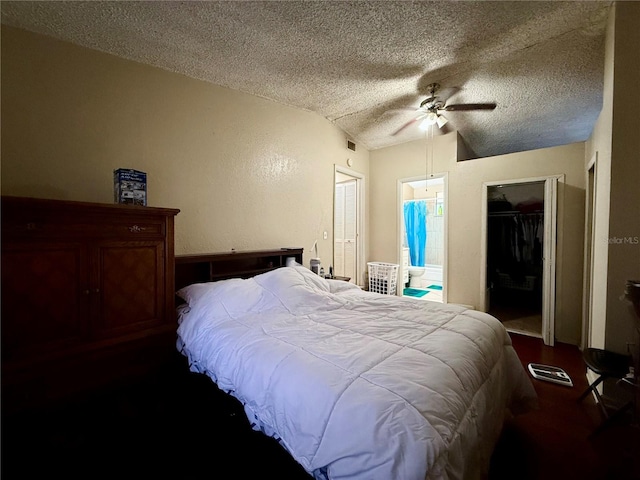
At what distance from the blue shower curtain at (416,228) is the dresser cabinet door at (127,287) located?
5.63 m

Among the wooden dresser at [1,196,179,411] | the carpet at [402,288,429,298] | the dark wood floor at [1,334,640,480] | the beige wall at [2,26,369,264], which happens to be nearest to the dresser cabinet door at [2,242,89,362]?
the wooden dresser at [1,196,179,411]

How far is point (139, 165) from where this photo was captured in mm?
2154

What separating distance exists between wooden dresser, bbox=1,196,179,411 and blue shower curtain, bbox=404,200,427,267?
5574 mm

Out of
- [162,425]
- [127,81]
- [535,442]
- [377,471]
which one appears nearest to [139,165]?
[127,81]

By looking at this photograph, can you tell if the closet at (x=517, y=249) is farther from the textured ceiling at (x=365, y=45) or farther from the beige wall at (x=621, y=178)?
the beige wall at (x=621, y=178)

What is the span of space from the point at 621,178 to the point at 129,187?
3514 millimetres

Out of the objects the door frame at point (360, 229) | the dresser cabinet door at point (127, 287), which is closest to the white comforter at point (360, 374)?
the dresser cabinet door at point (127, 287)

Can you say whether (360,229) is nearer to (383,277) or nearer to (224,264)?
(383,277)

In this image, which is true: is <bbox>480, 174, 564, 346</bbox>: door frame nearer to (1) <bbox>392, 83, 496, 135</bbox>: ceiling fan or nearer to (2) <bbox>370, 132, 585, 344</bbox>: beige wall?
(2) <bbox>370, 132, 585, 344</bbox>: beige wall

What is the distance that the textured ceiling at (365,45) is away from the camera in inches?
68.5

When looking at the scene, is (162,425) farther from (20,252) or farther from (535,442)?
(535,442)

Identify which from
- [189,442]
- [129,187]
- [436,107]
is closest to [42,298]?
[129,187]

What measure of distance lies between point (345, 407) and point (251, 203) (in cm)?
238

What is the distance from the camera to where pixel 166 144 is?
7.54 ft
